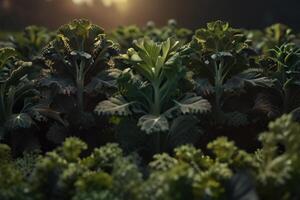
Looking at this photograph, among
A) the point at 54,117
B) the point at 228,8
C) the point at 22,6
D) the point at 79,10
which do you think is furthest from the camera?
the point at 79,10

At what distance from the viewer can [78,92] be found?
399cm

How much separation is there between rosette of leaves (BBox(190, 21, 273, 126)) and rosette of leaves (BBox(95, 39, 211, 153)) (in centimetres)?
28

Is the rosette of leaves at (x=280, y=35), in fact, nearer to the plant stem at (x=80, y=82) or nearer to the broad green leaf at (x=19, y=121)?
Answer: the plant stem at (x=80, y=82)

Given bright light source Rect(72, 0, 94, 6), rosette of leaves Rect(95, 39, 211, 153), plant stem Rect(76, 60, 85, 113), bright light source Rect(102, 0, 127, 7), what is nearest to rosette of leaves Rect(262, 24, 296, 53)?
rosette of leaves Rect(95, 39, 211, 153)

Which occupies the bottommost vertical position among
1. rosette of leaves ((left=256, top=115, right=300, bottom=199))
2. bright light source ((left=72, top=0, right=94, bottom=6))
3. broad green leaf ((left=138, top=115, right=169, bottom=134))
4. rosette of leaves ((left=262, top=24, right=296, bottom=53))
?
rosette of leaves ((left=256, top=115, right=300, bottom=199))

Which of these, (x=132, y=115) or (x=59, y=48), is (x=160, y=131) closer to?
(x=132, y=115)

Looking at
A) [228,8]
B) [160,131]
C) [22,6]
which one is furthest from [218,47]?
[22,6]

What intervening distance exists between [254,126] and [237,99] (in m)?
0.26

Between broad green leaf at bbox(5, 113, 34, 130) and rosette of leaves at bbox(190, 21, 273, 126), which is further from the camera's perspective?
rosette of leaves at bbox(190, 21, 273, 126)

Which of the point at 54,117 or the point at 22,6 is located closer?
the point at 54,117

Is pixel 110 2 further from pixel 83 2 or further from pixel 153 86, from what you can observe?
pixel 153 86

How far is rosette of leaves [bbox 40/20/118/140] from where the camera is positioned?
3904 mm

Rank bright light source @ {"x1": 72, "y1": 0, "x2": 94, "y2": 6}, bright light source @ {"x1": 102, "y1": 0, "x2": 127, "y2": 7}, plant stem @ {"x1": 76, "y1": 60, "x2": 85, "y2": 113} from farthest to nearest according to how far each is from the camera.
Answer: bright light source @ {"x1": 102, "y1": 0, "x2": 127, "y2": 7}
bright light source @ {"x1": 72, "y1": 0, "x2": 94, "y2": 6}
plant stem @ {"x1": 76, "y1": 60, "x2": 85, "y2": 113}

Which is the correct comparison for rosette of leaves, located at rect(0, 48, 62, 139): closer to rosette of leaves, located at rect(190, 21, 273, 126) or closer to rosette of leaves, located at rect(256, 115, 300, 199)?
rosette of leaves, located at rect(190, 21, 273, 126)
